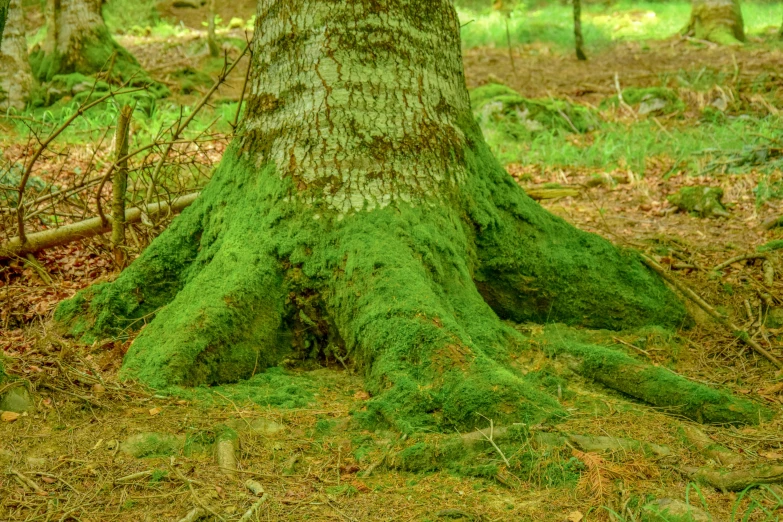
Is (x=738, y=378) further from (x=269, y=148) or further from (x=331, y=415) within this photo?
(x=269, y=148)

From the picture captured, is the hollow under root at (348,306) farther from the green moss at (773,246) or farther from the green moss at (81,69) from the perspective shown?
the green moss at (81,69)

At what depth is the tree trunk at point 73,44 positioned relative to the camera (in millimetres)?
11273

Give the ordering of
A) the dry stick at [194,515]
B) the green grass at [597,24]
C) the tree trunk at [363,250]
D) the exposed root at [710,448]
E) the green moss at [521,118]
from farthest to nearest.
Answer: the green grass at [597,24], the green moss at [521,118], the tree trunk at [363,250], the exposed root at [710,448], the dry stick at [194,515]

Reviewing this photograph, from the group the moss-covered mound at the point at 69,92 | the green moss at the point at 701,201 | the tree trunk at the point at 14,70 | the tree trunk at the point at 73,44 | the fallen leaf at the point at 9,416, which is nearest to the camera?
the fallen leaf at the point at 9,416

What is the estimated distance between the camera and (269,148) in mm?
3658

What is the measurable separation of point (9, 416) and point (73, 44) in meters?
10.4

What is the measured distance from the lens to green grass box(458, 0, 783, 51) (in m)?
18.5

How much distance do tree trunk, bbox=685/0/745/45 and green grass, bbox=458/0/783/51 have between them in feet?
3.40

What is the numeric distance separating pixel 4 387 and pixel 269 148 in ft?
5.61

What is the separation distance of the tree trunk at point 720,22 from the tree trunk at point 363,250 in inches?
587

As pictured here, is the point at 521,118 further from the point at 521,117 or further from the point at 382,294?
the point at 382,294

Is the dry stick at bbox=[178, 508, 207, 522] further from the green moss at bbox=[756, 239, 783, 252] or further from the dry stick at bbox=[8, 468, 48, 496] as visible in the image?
the green moss at bbox=[756, 239, 783, 252]

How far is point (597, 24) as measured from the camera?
2106 cm

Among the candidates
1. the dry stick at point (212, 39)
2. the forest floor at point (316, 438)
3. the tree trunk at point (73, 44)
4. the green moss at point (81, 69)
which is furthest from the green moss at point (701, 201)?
the dry stick at point (212, 39)
